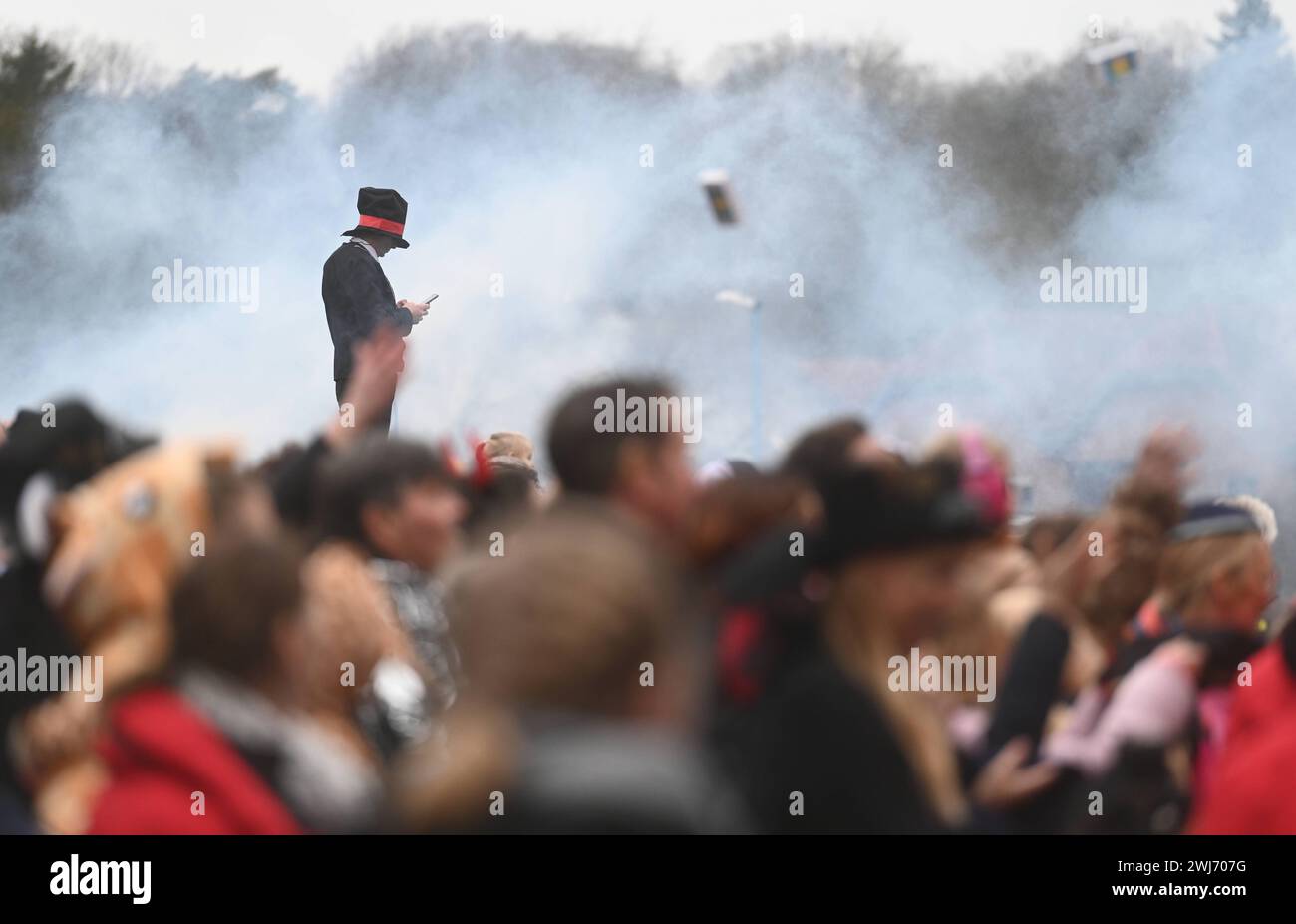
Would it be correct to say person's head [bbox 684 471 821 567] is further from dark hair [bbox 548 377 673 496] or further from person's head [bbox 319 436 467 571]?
person's head [bbox 319 436 467 571]

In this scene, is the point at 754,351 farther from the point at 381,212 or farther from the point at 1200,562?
the point at 1200,562

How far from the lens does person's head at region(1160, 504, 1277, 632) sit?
367 cm

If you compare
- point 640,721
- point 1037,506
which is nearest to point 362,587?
point 640,721


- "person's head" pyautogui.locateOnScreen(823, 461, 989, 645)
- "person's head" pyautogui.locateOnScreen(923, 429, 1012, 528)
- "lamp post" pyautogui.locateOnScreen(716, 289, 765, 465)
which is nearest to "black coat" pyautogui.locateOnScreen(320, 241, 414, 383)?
"person's head" pyautogui.locateOnScreen(923, 429, 1012, 528)

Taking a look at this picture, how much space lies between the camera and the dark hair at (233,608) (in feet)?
7.64

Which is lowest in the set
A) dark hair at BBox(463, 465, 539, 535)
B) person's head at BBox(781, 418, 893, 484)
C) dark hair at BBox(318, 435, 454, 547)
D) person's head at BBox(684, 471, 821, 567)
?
person's head at BBox(684, 471, 821, 567)

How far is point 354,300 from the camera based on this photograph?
6.54m

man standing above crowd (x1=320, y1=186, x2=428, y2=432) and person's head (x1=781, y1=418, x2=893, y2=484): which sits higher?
man standing above crowd (x1=320, y1=186, x2=428, y2=432)

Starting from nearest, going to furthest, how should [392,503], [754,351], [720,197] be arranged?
[392,503], [720,197], [754,351]

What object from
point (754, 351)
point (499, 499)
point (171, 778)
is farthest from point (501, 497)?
point (754, 351)

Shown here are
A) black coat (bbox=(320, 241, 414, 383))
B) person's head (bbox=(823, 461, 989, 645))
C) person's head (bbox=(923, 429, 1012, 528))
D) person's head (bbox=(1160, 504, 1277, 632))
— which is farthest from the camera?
black coat (bbox=(320, 241, 414, 383))

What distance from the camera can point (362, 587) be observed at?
3.19 m

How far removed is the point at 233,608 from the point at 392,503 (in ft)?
3.87

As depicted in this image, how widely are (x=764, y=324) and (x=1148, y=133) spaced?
4.63m
